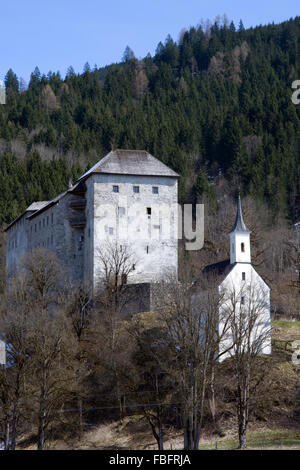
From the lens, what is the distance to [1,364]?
51125mm

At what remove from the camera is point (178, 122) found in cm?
12812

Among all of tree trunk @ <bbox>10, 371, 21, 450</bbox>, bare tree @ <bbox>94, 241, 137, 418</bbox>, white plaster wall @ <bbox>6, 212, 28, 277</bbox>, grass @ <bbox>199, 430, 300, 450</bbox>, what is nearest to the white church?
bare tree @ <bbox>94, 241, 137, 418</bbox>

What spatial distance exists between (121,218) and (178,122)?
2503 inches

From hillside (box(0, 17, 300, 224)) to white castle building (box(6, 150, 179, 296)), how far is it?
26.5m

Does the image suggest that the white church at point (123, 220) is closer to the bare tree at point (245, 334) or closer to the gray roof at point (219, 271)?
the gray roof at point (219, 271)

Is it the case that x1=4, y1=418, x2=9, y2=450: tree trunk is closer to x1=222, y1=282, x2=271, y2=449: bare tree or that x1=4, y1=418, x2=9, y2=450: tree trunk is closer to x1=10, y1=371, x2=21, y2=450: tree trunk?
x1=10, y1=371, x2=21, y2=450: tree trunk

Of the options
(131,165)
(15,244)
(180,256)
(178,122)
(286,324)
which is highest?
(178,122)

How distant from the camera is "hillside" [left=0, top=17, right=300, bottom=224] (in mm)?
104750

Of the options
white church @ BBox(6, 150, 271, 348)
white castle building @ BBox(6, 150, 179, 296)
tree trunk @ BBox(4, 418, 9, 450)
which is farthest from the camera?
white castle building @ BBox(6, 150, 179, 296)

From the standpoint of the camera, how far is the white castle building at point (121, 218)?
66.8 m

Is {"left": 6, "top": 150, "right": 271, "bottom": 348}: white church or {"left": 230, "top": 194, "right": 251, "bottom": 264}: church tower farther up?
{"left": 6, "top": 150, "right": 271, "bottom": 348}: white church

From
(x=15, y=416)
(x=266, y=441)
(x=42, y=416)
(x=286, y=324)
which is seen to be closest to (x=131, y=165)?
(x=286, y=324)

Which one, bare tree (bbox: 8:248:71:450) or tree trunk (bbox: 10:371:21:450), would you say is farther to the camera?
bare tree (bbox: 8:248:71:450)

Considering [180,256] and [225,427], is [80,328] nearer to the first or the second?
[225,427]
